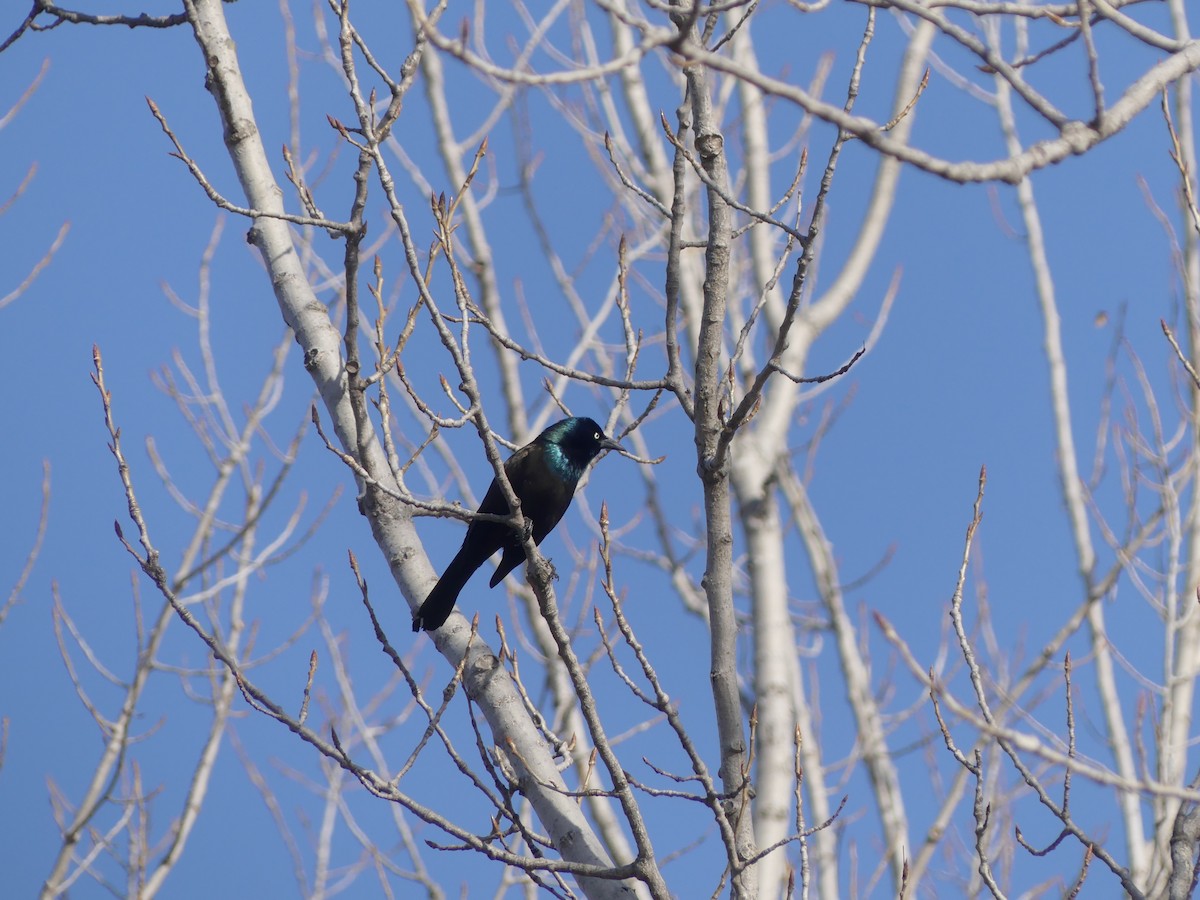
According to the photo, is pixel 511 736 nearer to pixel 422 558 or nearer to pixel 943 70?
pixel 422 558

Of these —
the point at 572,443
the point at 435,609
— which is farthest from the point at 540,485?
the point at 435,609

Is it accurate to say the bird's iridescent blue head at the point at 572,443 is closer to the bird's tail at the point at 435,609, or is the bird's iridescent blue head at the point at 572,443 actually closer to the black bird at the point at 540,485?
the black bird at the point at 540,485

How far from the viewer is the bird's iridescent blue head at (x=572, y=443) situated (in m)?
4.93

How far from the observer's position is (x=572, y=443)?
16.4ft

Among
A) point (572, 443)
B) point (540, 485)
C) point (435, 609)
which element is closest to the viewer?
point (435, 609)

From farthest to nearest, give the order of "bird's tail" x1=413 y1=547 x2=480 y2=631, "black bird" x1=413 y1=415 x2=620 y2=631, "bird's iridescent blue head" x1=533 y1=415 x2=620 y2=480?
1. "bird's iridescent blue head" x1=533 y1=415 x2=620 y2=480
2. "black bird" x1=413 y1=415 x2=620 y2=631
3. "bird's tail" x1=413 y1=547 x2=480 y2=631

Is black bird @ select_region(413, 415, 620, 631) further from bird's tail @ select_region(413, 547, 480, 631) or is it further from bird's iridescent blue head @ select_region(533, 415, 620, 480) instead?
bird's tail @ select_region(413, 547, 480, 631)

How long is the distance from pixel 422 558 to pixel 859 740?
3596 mm

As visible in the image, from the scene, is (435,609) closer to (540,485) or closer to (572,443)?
(540,485)

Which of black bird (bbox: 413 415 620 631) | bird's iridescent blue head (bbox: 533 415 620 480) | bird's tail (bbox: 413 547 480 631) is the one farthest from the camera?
bird's iridescent blue head (bbox: 533 415 620 480)

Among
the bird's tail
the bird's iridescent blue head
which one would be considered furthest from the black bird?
the bird's tail

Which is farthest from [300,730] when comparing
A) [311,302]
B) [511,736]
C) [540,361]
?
[311,302]

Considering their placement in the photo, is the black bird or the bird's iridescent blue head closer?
the black bird

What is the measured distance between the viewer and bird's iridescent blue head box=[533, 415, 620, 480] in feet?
16.2
